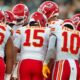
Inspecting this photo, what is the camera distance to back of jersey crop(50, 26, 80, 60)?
317 inches

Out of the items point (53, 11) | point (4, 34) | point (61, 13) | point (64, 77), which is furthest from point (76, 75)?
point (61, 13)

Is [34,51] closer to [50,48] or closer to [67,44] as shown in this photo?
[50,48]

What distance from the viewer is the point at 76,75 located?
26.5 feet

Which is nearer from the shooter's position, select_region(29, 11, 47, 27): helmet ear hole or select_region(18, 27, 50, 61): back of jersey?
select_region(18, 27, 50, 61): back of jersey

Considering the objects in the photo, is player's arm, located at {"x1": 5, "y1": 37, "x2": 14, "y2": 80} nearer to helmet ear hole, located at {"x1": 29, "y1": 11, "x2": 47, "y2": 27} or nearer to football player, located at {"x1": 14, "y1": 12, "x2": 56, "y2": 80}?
football player, located at {"x1": 14, "y1": 12, "x2": 56, "y2": 80}

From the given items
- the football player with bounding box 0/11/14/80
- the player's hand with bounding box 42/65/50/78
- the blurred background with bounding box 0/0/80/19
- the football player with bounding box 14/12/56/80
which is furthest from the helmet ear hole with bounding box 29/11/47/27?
the blurred background with bounding box 0/0/80/19

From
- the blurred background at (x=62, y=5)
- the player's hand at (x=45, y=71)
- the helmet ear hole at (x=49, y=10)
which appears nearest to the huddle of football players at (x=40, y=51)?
the player's hand at (x=45, y=71)

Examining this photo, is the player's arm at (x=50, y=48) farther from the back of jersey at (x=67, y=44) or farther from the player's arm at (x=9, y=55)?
the player's arm at (x=9, y=55)

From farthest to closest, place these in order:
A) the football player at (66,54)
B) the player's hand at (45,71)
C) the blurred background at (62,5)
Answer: the blurred background at (62,5) < the player's hand at (45,71) < the football player at (66,54)

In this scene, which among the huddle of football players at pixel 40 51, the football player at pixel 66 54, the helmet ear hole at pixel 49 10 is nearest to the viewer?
the huddle of football players at pixel 40 51

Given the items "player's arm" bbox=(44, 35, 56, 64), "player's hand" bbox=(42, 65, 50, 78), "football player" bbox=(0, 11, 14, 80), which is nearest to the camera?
"football player" bbox=(0, 11, 14, 80)

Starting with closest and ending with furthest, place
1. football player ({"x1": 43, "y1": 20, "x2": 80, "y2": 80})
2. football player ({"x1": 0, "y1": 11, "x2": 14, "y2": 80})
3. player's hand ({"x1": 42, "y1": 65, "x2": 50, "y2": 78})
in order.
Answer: football player ({"x1": 0, "y1": 11, "x2": 14, "y2": 80})
football player ({"x1": 43, "y1": 20, "x2": 80, "y2": 80})
player's hand ({"x1": 42, "y1": 65, "x2": 50, "y2": 78})

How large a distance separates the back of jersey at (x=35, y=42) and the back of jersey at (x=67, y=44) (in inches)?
18.2

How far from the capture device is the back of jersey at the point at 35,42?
8555 millimetres
